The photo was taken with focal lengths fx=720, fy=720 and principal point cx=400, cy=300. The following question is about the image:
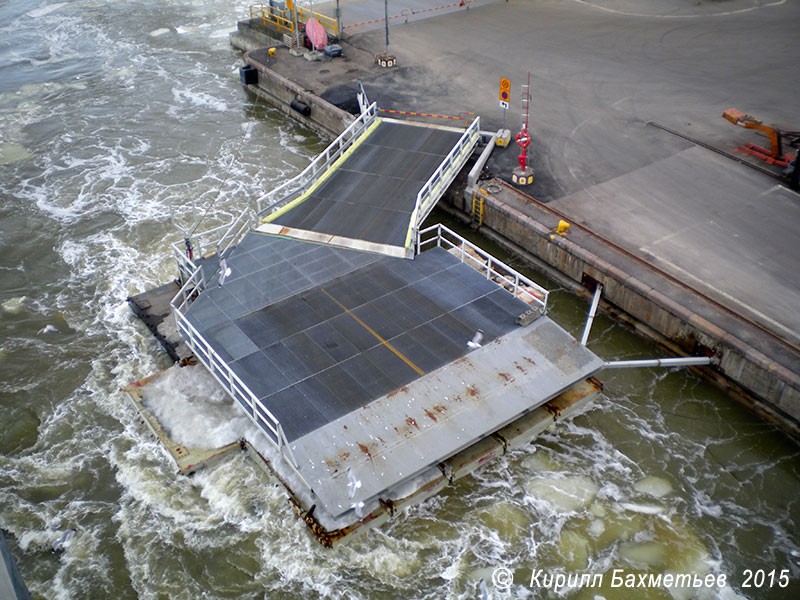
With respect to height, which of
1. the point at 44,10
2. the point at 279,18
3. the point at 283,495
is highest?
the point at 279,18

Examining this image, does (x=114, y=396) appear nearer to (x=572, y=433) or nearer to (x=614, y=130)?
(x=572, y=433)

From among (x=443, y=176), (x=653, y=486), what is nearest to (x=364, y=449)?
(x=653, y=486)

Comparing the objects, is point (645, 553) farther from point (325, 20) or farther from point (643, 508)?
point (325, 20)

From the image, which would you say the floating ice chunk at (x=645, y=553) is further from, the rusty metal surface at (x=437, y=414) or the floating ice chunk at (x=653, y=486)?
the rusty metal surface at (x=437, y=414)

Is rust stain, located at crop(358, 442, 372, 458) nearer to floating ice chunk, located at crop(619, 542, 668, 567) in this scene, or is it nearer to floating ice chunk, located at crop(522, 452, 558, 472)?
floating ice chunk, located at crop(522, 452, 558, 472)

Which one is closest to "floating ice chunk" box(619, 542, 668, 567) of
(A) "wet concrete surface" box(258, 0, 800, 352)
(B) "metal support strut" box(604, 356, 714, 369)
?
(B) "metal support strut" box(604, 356, 714, 369)
